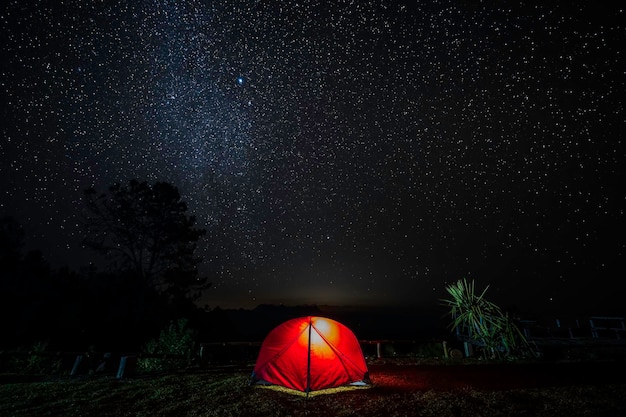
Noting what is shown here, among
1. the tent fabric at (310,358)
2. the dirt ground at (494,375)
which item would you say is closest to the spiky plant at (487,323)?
the dirt ground at (494,375)

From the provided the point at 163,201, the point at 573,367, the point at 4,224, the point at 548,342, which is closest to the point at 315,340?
the point at 573,367

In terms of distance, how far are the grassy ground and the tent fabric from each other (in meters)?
0.39

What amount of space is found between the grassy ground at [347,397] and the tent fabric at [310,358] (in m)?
0.39

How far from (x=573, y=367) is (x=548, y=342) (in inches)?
205

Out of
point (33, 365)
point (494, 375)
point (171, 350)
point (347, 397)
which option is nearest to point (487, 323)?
point (494, 375)

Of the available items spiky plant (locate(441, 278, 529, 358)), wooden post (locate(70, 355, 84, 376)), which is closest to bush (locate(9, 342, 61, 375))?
wooden post (locate(70, 355, 84, 376))

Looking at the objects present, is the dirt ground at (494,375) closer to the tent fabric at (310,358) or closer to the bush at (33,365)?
the tent fabric at (310,358)

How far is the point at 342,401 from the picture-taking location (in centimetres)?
771

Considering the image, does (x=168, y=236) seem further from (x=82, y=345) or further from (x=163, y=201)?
(x=82, y=345)

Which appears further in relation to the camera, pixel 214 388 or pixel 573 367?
pixel 573 367

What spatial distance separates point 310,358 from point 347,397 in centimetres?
134

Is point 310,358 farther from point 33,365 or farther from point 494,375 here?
point 33,365

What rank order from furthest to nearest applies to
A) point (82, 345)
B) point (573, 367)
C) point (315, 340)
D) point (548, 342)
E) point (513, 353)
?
point (82, 345) → point (548, 342) → point (513, 353) → point (573, 367) → point (315, 340)

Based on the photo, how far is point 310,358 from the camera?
8.92m
